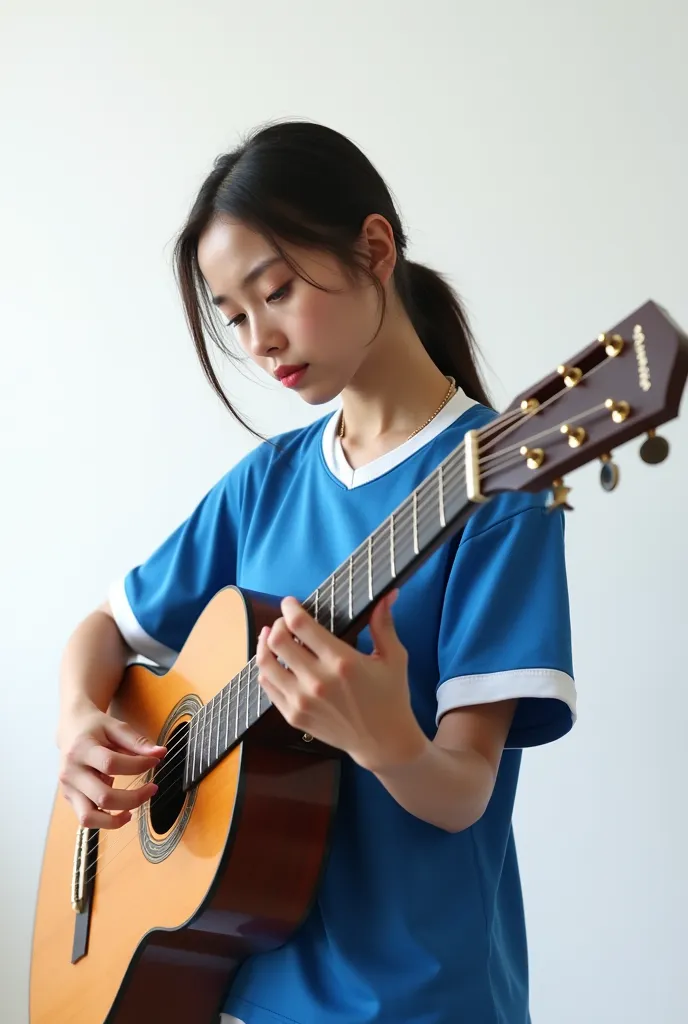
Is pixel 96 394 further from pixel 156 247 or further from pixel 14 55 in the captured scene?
pixel 14 55

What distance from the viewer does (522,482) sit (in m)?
0.60

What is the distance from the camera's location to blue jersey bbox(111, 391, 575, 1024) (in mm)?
809

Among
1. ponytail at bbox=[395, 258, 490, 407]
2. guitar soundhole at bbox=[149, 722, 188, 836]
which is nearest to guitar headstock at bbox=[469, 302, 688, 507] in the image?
ponytail at bbox=[395, 258, 490, 407]

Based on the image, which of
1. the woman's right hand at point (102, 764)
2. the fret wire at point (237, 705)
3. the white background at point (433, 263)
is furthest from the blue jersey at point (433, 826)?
the white background at point (433, 263)

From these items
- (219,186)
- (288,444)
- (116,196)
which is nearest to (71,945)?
(288,444)

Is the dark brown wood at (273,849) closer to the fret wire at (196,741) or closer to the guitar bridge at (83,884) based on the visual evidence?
the fret wire at (196,741)

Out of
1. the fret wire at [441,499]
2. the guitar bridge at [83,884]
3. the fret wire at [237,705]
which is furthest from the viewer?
the guitar bridge at [83,884]

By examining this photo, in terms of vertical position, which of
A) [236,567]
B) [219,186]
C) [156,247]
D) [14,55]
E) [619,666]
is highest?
[14,55]

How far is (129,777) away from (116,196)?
1025 millimetres

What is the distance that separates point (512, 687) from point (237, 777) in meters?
0.25

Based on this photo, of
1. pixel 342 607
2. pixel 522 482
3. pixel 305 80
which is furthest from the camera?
pixel 305 80

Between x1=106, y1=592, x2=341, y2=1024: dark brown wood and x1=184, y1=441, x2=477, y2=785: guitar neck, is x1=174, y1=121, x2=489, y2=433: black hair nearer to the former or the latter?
x1=184, y1=441, x2=477, y2=785: guitar neck

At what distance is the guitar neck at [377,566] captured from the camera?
0.67 metres

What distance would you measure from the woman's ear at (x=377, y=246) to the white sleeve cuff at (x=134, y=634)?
52 centimetres
